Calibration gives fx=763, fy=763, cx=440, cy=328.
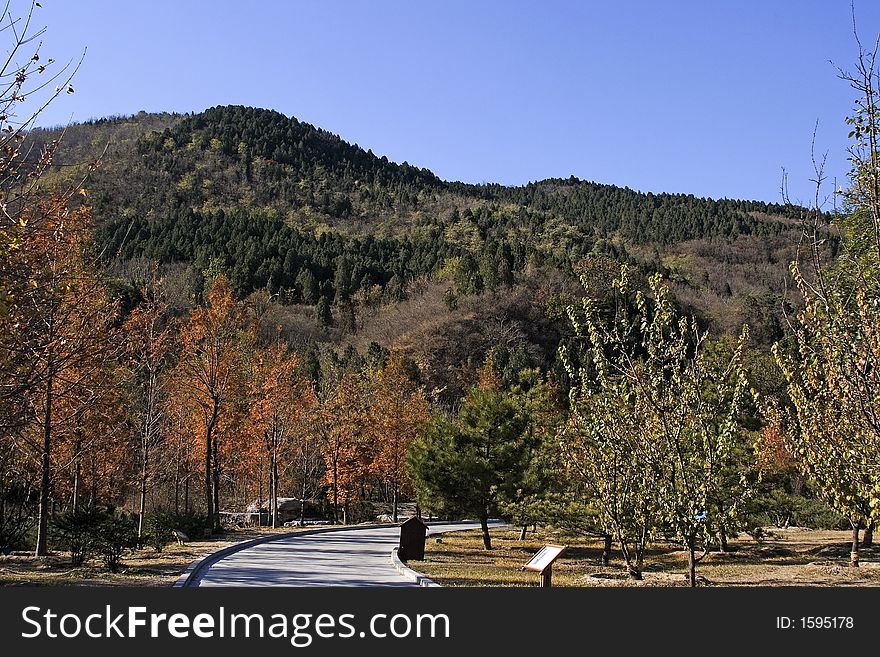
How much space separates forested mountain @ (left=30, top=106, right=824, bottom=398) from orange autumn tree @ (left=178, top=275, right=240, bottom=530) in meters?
20.9

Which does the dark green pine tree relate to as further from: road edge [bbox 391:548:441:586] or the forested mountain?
the forested mountain

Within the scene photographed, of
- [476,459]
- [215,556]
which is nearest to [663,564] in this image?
[476,459]

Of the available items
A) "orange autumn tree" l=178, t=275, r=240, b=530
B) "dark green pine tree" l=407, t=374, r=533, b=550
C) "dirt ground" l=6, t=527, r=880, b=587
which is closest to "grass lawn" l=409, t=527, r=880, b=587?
"dirt ground" l=6, t=527, r=880, b=587

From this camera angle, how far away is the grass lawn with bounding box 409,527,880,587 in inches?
593

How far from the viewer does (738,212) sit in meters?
130

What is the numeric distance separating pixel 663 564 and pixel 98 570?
13.7 m

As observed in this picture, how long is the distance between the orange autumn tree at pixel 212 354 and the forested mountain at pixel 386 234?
68.5ft

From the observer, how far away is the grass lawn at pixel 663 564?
1507 cm

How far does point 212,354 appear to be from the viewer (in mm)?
26453

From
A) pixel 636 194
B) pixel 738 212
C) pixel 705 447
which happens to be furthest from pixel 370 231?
pixel 705 447

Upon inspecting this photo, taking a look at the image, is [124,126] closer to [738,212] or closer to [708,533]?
[738,212]

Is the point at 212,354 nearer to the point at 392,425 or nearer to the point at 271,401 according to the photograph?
the point at 271,401
